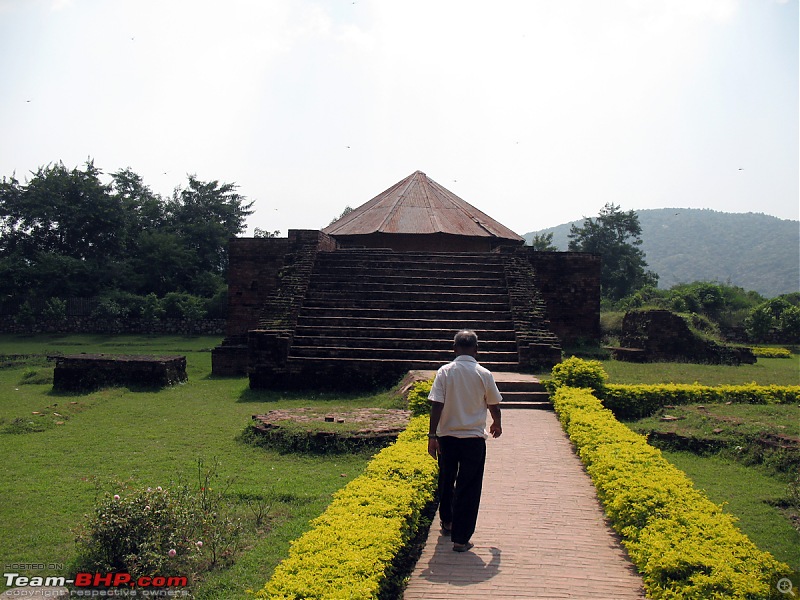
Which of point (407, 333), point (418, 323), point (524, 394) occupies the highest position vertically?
point (418, 323)

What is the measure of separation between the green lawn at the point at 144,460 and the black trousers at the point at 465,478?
110 centimetres

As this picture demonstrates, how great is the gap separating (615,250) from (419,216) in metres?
26.2

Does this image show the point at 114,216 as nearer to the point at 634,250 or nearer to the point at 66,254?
the point at 66,254

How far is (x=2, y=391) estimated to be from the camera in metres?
11.6

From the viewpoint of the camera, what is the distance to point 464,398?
4086 mm

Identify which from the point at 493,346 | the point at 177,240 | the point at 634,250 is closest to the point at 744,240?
the point at 634,250

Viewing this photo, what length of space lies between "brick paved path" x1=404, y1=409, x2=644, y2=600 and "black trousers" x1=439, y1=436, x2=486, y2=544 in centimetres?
16

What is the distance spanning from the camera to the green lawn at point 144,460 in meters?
4.43

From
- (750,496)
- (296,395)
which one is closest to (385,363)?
(296,395)

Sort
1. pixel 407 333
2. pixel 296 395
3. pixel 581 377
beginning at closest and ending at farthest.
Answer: pixel 581 377, pixel 296 395, pixel 407 333

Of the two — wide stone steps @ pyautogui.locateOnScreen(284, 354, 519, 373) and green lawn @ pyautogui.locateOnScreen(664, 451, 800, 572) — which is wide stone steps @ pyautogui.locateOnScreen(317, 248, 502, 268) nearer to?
wide stone steps @ pyautogui.locateOnScreen(284, 354, 519, 373)

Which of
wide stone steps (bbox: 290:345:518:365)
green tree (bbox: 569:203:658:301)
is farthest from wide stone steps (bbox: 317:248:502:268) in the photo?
green tree (bbox: 569:203:658:301)

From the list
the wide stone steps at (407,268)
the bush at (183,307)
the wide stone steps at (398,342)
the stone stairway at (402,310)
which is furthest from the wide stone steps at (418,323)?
the bush at (183,307)

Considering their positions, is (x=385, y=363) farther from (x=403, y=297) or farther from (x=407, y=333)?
(x=403, y=297)
